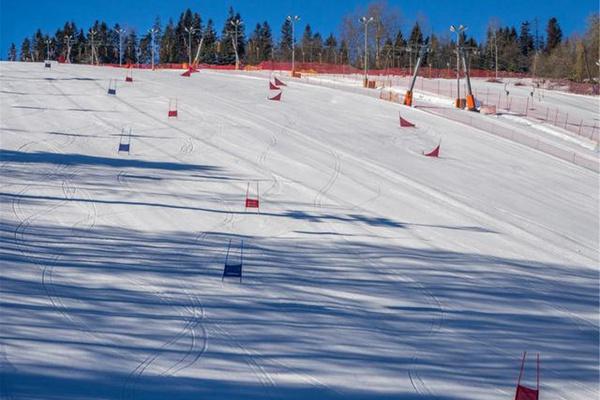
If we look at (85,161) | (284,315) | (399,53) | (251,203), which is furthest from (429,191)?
(399,53)

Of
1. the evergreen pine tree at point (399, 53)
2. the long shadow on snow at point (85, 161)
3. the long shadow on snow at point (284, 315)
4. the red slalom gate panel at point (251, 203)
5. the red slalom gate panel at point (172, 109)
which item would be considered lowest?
the long shadow on snow at point (284, 315)

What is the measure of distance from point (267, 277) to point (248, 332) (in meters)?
2.93

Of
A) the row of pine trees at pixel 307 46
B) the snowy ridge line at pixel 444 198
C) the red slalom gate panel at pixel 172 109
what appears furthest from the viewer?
the row of pine trees at pixel 307 46

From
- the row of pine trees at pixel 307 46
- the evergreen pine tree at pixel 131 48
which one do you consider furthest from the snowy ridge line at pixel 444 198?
the evergreen pine tree at pixel 131 48

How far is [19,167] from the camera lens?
23.8 m

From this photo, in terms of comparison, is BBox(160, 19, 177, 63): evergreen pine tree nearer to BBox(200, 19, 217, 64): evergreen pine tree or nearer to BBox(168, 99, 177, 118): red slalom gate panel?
BBox(200, 19, 217, 64): evergreen pine tree

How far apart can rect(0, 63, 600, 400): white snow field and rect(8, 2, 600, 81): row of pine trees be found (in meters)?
67.2

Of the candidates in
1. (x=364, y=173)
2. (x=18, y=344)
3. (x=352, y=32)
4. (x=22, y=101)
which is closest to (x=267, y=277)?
(x=18, y=344)

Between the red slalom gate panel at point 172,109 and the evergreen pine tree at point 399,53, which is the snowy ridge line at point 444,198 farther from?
the evergreen pine tree at point 399,53

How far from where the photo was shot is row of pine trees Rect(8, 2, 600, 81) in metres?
105

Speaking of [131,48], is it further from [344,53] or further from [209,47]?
[344,53]

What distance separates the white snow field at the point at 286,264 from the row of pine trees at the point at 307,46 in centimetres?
6721

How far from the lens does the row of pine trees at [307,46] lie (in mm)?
105000

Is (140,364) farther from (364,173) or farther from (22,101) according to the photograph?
(22,101)
